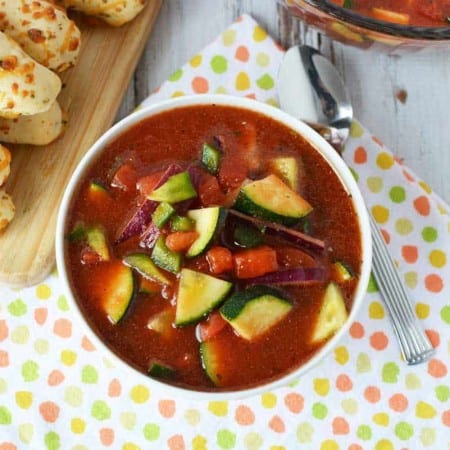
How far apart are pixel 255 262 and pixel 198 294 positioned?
0.17 metres

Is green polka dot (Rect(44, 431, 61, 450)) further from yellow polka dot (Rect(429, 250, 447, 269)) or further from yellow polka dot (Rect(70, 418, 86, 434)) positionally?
yellow polka dot (Rect(429, 250, 447, 269))

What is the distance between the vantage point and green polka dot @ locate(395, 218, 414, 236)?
2592 mm

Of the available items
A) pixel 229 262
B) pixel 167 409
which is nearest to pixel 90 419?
pixel 167 409

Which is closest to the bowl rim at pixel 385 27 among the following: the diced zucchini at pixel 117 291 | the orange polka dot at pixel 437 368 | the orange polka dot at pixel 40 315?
the diced zucchini at pixel 117 291

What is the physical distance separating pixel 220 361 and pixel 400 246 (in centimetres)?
79

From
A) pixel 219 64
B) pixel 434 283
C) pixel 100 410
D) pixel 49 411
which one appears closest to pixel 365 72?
pixel 219 64

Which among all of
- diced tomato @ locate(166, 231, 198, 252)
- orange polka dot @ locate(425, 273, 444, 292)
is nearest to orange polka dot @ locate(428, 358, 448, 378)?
orange polka dot @ locate(425, 273, 444, 292)

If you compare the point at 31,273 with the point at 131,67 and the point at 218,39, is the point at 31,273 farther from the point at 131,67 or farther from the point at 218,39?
the point at 218,39

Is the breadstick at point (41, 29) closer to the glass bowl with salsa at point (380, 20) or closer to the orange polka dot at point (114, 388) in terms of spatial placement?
the glass bowl with salsa at point (380, 20)

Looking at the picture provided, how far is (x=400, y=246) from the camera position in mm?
2584

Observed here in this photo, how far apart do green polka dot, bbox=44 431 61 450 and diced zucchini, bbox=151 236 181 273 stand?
70 cm

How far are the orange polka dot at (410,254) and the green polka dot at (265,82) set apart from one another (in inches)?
27.7

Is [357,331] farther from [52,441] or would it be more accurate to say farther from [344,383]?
[52,441]

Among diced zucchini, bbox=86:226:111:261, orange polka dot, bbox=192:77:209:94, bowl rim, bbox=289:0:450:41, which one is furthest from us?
orange polka dot, bbox=192:77:209:94
